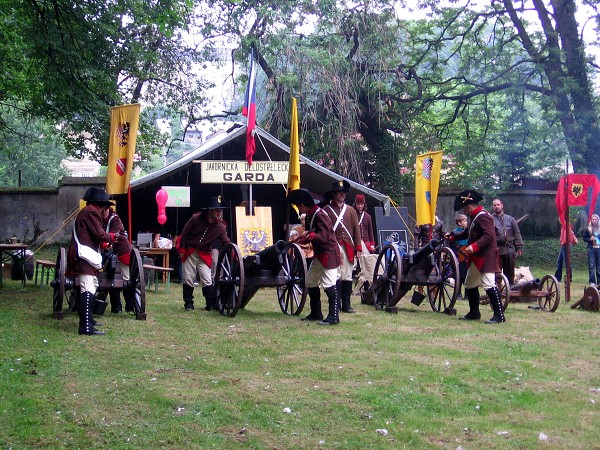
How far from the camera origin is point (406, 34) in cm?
2430

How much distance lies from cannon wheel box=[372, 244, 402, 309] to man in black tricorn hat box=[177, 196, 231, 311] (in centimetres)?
244

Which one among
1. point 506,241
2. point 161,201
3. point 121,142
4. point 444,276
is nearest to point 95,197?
point 121,142

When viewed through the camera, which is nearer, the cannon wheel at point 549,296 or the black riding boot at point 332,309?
the black riding boot at point 332,309

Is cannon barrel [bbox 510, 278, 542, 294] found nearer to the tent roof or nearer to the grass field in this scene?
the grass field

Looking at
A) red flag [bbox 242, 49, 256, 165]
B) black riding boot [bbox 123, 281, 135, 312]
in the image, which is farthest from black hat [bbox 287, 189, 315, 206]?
red flag [bbox 242, 49, 256, 165]

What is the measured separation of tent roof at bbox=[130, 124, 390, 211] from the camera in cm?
1759

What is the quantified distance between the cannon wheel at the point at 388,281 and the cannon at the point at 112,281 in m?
3.63

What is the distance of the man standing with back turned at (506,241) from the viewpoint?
1399cm

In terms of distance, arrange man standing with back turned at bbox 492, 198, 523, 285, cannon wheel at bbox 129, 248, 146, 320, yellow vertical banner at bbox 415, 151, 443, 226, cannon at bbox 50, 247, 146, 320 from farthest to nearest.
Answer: man standing with back turned at bbox 492, 198, 523, 285
yellow vertical banner at bbox 415, 151, 443, 226
cannon wheel at bbox 129, 248, 146, 320
cannon at bbox 50, 247, 146, 320

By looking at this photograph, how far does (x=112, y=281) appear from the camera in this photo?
435 inches

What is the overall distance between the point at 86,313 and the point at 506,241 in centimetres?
738

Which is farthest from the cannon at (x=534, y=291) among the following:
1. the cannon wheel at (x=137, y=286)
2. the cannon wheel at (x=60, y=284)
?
the cannon wheel at (x=60, y=284)

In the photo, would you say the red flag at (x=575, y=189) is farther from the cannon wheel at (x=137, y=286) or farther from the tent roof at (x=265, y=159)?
the cannon wheel at (x=137, y=286)

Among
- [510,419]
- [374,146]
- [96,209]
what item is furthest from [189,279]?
[374,146]
